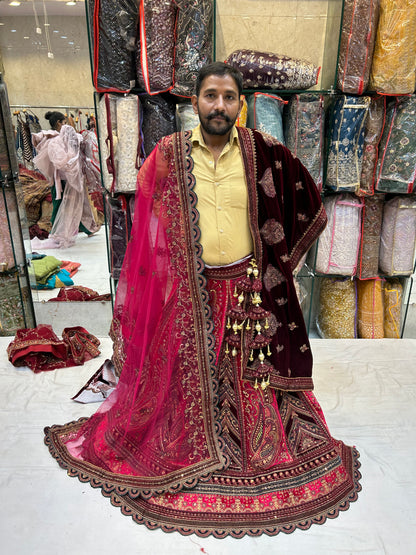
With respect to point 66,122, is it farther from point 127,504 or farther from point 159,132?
point 127,504

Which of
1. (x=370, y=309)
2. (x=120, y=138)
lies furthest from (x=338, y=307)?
(x=120, y=138)

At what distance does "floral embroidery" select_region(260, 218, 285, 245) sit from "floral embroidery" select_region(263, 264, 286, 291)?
0.11m

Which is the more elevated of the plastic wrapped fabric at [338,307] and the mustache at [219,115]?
the mustache at [219,115]

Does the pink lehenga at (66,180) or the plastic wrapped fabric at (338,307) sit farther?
the plastic wrapped fabric at (338,307)

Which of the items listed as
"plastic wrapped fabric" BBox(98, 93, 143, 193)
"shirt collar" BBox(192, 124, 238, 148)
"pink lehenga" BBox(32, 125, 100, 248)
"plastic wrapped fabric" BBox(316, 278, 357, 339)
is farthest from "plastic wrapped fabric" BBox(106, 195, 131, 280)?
"plastic wrapped fabric" BBox(316, 278, 357, 339)

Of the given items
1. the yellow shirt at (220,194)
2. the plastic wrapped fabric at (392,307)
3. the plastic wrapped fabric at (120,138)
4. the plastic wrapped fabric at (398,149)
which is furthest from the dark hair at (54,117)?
the plastic wrapped fabric at (392,307)

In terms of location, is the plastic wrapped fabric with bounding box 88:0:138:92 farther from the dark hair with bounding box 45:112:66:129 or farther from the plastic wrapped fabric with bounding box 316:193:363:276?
the plastic wrapped fabric with bounding box 316:193:363:276

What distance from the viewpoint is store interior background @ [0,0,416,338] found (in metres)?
2.58

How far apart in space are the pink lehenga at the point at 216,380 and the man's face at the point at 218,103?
0.44 ft

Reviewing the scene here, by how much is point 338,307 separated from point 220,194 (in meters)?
1.75

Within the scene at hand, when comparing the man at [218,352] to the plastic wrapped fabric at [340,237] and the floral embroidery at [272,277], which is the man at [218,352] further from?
the plastic wrapped fabric at [340,237]

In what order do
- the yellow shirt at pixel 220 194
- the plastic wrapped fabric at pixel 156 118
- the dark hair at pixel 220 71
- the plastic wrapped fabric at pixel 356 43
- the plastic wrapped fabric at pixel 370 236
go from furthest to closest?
1. the plastic wrapped fabric at pixel 370 236
2. the plastic wrapped fabric at pixel 156 118
3. the plastic wrapped fabric at pixel 356 43
4. the yellow shirt at pixel 220 194
5. the dark hair at pixel 220 71

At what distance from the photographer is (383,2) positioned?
92.8 inches

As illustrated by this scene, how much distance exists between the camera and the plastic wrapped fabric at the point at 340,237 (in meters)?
2.80
